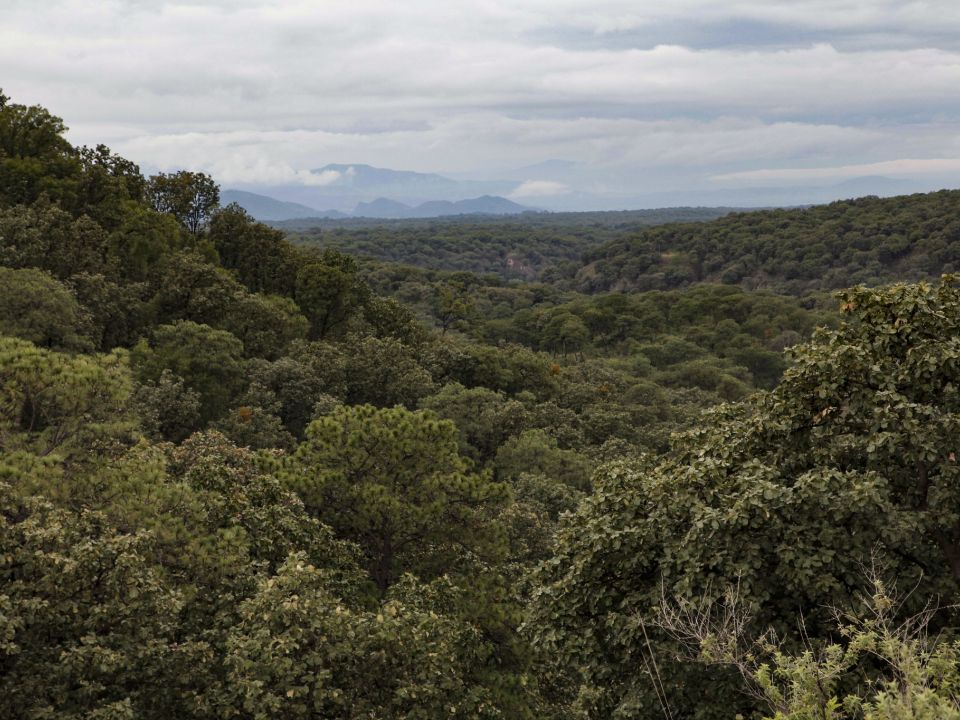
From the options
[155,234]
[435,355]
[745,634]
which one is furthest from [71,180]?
[745,634]

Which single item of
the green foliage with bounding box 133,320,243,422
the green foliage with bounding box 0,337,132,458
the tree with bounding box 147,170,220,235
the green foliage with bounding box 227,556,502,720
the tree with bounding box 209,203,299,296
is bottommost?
the green foliage with bounding box 227,556,502,720

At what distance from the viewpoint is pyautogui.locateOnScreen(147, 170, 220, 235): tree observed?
2046 inches

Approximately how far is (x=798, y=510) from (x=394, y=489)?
965cm

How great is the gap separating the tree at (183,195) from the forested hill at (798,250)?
102 m

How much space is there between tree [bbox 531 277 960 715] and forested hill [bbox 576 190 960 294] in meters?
117

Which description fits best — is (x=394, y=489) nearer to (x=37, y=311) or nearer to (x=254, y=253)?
(x=37, y=311)

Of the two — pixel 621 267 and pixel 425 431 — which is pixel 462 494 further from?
pixel 621 267

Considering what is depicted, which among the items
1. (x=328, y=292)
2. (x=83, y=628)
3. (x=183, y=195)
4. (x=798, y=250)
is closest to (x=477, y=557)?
(x=83, y=628)

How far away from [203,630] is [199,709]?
64.3 inches

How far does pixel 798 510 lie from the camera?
386 inches

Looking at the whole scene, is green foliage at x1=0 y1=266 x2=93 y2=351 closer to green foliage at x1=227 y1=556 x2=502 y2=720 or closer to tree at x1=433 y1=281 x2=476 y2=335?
green foliage at x1=227 y1=556 x2=502 y2=720

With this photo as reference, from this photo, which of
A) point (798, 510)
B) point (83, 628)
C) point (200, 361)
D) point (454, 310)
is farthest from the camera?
point (454, 310)

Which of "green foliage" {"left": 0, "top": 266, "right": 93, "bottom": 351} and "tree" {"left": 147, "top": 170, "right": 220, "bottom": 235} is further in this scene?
"tree" {"left": 147, "top": 170, "right": 220, "bottom": 235}

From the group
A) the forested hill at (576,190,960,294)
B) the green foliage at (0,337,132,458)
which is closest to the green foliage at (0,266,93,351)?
the green foliage at (0,337,132,458)
